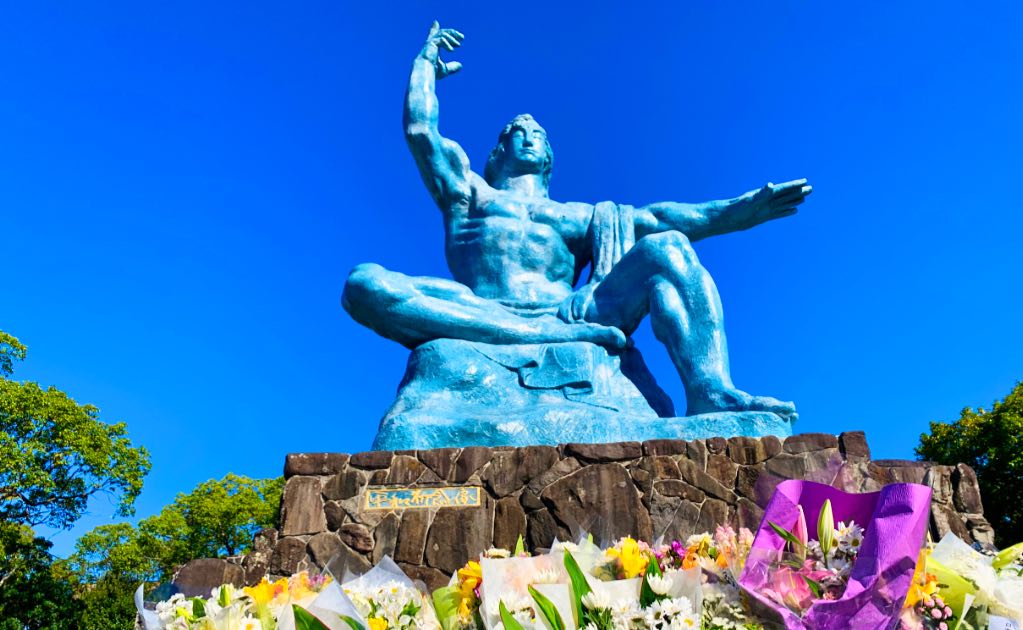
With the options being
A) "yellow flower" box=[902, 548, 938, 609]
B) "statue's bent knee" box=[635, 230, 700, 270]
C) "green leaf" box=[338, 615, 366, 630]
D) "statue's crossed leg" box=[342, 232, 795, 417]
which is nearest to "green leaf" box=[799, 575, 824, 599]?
"yellow flower" box=[902, 548, 938, 609]

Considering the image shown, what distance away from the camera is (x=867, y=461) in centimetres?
424

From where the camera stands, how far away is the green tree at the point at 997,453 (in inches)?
494

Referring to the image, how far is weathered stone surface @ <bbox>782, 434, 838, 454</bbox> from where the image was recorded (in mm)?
4293

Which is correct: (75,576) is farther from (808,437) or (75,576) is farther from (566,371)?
(808,437)

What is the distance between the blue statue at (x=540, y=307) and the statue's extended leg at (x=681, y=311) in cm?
1

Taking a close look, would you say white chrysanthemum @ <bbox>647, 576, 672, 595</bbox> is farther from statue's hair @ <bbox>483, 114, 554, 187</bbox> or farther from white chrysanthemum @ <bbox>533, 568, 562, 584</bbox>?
statue's hair @ <bbox>483, 114, 554, 187</bbox>

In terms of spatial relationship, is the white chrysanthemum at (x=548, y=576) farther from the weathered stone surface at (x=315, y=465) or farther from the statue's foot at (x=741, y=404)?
the statue's foot at (x=741, y=404)

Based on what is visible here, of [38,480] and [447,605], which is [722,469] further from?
[38,480]

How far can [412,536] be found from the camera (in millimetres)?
4297

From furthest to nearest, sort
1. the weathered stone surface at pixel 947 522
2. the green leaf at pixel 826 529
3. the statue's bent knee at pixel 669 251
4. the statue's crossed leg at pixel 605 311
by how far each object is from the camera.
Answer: the statue's bent knee at pixel 669 251
the statue's crossed leg at pixel 605 311
the weathered stone surface at pixel 947 522
the green leaf at pixel 826 529

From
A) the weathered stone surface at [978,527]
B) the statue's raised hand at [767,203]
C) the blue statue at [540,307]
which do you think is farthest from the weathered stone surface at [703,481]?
the statue's raised hand at [767,203]

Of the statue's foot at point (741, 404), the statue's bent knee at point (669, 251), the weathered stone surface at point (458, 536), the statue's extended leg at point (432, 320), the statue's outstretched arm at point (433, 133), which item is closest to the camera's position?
the weathered stone surface at point (458, 536)

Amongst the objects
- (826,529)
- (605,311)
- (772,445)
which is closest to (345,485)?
(772,445)

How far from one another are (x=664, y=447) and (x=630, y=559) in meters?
3.17
